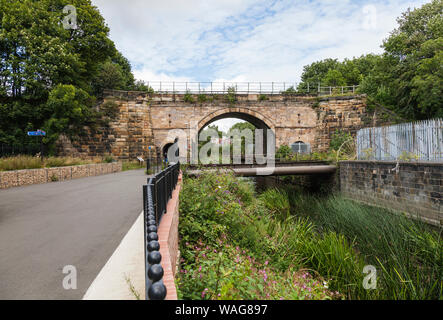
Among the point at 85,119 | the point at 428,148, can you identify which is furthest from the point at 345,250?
the point at 85,119

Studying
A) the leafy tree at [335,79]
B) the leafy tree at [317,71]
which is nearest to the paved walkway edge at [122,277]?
the leafy tree at [335,79]

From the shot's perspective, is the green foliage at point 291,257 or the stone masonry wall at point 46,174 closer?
the green foliage at point 291,257

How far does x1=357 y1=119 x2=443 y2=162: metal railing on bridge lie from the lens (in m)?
9.54

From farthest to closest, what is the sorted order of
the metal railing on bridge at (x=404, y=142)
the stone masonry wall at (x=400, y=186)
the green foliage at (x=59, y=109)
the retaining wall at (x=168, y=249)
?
the green foliage at (x=59, y=109) < the metal railing on bridge at (x=404, y=142) < the stone masonry wall at (x=400, y=186) < the retaining wall at (x=168, y=249)

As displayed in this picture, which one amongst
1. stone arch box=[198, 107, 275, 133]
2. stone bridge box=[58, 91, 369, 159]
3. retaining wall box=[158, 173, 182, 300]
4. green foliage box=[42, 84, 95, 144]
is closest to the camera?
retaining wall box=[158, 173, 182, 300]

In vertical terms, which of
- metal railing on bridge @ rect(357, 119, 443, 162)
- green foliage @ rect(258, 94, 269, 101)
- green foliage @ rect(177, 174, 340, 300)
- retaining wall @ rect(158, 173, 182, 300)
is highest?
green foliage @ rect(258, 94, 269, 101)

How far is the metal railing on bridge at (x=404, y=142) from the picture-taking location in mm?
9539

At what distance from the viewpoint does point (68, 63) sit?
56.6 feet

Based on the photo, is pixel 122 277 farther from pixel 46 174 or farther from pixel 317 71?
pixel 317 71

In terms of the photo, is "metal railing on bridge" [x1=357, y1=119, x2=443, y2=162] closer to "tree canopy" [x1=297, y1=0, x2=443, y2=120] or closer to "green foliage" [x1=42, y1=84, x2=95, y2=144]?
"tree canopy" [x1=297, y1=0, x2=443, y2=120]

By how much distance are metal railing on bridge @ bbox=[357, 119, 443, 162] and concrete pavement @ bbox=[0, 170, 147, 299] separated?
34.2 feet

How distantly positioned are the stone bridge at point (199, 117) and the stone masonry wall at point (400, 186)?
1088 cm

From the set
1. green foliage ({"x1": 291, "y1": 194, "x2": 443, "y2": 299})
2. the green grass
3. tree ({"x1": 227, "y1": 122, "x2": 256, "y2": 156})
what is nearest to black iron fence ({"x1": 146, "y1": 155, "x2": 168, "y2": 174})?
the green grass

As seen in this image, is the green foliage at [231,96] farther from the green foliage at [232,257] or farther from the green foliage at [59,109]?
the green foliage at [232,257]
